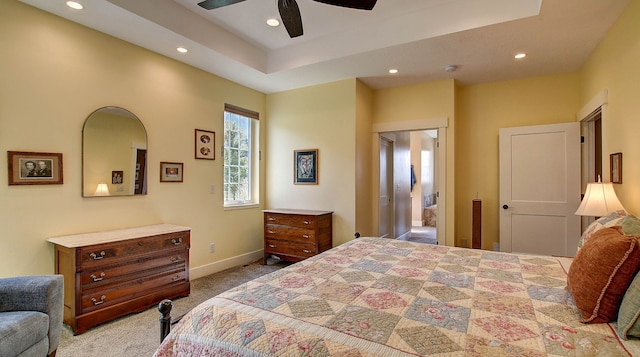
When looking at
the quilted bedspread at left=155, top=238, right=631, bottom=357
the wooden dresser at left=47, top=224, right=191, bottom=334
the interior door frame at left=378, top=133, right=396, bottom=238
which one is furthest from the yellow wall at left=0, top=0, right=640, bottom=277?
the quilted bedspread at left=155, top=238, right=631, bottom=357

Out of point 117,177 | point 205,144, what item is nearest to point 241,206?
point 205,144

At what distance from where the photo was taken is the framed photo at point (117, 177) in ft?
10.0

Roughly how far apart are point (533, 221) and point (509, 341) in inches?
140

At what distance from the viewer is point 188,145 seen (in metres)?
3.78

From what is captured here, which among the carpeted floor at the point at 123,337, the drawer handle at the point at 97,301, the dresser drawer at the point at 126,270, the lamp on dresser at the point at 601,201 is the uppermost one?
the lamp on dresser at the point at 601,201

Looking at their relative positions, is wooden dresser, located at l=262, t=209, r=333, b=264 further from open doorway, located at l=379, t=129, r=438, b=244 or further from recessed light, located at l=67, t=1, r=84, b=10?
recessed light, located at l=67, t=1, r=84, b=10

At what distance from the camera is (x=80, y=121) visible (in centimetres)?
281

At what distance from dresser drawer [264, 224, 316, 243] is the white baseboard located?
51 centimetres

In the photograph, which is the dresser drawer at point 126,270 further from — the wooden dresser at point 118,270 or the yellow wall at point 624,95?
the yellow wall at point 624,95

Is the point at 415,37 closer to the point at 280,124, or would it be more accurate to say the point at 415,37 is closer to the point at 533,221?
the point at 280,124

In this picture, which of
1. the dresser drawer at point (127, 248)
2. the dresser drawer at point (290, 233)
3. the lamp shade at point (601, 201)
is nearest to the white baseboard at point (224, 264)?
the dresser drawer at point (290, 233)

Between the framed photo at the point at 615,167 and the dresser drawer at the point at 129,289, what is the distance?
411cm

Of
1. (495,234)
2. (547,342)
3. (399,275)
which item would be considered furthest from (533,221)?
(547,342)

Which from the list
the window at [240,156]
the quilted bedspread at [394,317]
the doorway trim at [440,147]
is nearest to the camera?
the quilted bedspread at [394,317]
